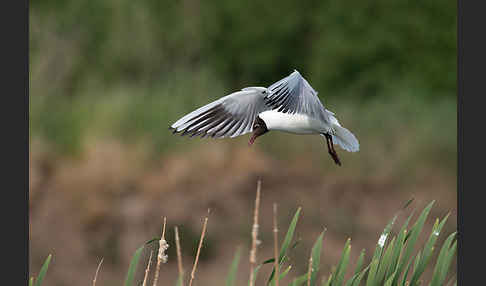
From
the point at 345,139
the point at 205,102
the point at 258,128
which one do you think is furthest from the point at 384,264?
the point at 205,102

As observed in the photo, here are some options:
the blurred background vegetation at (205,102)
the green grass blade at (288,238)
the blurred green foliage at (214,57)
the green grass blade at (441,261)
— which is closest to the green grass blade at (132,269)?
the green grass blade at (288,238)

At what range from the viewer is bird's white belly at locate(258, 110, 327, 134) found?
123cm

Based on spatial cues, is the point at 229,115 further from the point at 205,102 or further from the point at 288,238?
the point at 205,102

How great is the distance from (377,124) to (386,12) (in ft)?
4.83

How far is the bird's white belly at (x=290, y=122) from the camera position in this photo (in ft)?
4.05

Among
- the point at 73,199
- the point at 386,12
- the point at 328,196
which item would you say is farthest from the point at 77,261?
the point at 386,12

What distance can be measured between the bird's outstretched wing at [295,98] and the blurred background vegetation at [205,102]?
3903 mm

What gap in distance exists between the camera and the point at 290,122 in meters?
1.24

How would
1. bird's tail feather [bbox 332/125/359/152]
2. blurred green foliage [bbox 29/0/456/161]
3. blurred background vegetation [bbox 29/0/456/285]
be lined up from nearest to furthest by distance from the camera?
bird's tail feather [bbox 332/125/359/152] < blurred background vegetation [bbox 29/0/456/285] < blurred green foliage [bbox 29/0/456/161]

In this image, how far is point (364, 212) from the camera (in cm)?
558

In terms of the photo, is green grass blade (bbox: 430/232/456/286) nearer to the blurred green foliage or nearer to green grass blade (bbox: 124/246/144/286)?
green grass blade (bbox: 124/246/144/286)

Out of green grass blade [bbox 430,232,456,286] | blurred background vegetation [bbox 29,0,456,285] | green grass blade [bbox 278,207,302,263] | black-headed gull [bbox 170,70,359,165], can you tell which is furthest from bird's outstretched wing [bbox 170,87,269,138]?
blurred background vegetation [bbox 29,0,456,285]

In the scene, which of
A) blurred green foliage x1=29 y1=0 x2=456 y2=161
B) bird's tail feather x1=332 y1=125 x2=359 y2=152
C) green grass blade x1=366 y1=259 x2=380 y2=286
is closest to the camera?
bird's tail feather x1=332 y1=125 x2=359 y2=152

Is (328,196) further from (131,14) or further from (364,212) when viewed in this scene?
(131,14)
